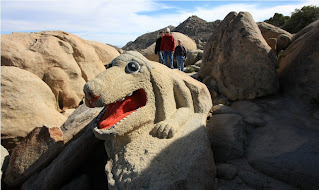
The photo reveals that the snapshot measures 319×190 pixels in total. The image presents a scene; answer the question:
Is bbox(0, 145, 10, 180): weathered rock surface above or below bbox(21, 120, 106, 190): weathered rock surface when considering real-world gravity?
below

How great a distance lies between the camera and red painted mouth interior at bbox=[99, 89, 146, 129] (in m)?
2.28

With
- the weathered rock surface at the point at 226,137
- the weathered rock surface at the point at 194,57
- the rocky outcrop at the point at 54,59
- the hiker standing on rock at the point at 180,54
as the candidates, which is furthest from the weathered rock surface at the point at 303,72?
the weathered rock surface at the point at 194,57

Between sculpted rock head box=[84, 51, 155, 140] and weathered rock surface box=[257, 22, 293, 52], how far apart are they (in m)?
4.32

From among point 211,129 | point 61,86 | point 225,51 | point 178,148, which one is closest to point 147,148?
point 178,148

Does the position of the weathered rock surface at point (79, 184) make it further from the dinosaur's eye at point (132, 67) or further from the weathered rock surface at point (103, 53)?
the weathered rock surface at point (103, 53)

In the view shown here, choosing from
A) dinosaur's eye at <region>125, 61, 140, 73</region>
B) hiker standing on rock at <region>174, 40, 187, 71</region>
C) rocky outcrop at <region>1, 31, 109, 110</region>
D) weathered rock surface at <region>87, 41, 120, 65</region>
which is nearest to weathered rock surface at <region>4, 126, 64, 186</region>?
dinosaur's eye at <region>125, 61, 140, 73</region>

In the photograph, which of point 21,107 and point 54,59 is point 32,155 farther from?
point 54,59

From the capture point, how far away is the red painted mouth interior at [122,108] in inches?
89.7

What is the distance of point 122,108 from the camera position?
92.9 inches

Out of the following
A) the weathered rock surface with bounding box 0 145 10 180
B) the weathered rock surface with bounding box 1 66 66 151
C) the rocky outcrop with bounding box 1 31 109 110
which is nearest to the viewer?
the weathered rock surface with bounding box 0 145 10 180

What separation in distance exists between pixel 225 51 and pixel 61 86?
3.95 m

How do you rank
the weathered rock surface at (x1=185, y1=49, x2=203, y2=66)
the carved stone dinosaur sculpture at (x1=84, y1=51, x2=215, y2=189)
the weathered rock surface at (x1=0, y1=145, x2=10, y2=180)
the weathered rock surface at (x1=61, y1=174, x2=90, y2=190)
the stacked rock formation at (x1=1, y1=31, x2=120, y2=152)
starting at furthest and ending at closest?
1. the weathered rock surface at (x1=185, y1=49, x2=203, y2=66)
2. the stacked rock formation at (x1=1, y1=31, x2=120, y2=152)
3. the weathered rock surface at (x1=0, y1=145, x2=10, y2=180)
4. the weathered rock surface at (x1=61, y1=174, x2=90, y2=190)
5. the carved stone dinosaur sculpture at (x1=84, y1=51, x2=215, y2=189)

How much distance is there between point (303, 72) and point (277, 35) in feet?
10.7

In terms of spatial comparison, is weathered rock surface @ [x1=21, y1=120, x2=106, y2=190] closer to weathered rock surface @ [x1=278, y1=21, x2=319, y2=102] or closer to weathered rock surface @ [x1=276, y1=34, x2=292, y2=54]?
weathered rock surface @ [x1=278, y1=21, x2=319, y2=102]
